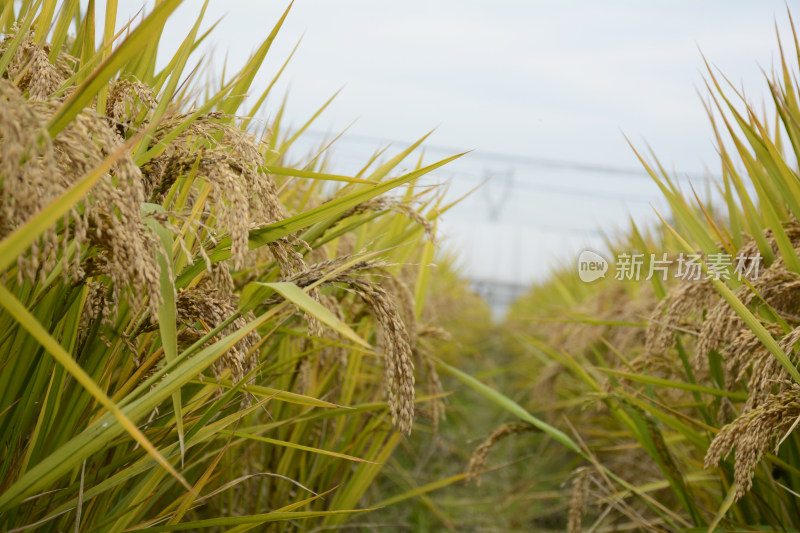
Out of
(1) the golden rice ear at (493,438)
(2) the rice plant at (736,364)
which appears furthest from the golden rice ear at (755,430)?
(1) the golden rice ear at (493,438)

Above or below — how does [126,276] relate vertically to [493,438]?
above

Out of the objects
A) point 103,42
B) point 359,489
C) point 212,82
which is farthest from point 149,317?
point 212,82

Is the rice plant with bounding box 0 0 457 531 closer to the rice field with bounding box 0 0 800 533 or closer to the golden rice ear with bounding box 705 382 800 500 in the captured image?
the rice field with bounding box 0 0 800 533

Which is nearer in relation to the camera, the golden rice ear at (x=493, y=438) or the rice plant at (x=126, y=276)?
the rice plant at (x=126, y=276)

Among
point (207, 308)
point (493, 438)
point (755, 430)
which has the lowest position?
point (493, 438)

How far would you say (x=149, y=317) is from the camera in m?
0.96

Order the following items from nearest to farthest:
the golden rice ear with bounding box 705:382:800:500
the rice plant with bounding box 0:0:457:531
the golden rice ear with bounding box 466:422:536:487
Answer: the rice plant with bounding box 0:0:457:531
the golden rice ear with bounding box 705:382:800:500
the golden rice ear with bounding box 466:422:536:487

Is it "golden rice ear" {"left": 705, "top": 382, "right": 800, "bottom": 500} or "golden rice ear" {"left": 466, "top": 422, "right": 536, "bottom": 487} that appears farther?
"golden rice ear" {"left": 466, "top": 422, "right": 536, "bottom": 487}

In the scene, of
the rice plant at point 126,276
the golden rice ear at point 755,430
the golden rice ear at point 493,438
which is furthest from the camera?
the golden rice ear at point 493,438

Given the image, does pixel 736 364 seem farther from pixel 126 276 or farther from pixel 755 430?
pixel 126 276

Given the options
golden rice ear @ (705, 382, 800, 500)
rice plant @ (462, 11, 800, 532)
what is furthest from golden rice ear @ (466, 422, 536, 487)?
golden rice ear @ (705, 382, 800, 500)

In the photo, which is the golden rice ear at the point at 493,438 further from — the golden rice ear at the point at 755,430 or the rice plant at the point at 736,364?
the golden rice ear at the point at 755,430

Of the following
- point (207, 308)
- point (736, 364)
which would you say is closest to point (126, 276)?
point (207, 308)

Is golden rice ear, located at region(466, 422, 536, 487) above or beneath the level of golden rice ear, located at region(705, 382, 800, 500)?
beneath
